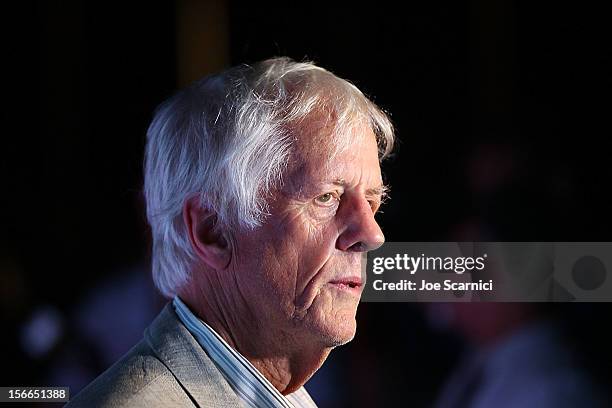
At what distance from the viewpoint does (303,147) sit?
110 centimetres

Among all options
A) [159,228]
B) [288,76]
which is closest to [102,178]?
[159,228]

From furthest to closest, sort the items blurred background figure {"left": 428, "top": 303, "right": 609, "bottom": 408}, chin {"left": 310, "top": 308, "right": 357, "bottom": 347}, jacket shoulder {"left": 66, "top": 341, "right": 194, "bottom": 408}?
blurred background figure {"left": 428, "top": 303, "right": 609, "bottom": 408}, chin {"left": 310, "top": 308, "right": 357, "bottom": 347}, jacket shoulder {"left": 66, "top": 341, "right": 194, "bottom": 408}

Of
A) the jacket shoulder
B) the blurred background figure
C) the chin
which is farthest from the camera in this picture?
the blurred background figure

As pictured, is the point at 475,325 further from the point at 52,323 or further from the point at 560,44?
the point at 52,323

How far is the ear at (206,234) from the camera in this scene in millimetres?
1110

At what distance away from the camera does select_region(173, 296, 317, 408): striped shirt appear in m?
1.05

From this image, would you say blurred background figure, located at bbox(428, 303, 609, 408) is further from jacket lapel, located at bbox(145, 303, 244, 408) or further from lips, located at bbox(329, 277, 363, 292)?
jacket lapel, located at bbox(145, 303, 244, 408)

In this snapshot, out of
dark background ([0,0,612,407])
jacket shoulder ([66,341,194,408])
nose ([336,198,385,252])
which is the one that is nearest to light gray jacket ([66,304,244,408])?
jacket shoulder ([66,341,194,408])

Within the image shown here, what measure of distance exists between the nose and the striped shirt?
0.66 feet

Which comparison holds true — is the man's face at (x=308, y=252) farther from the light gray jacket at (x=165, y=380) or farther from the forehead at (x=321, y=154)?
the light gray jacket at (x=165, y=380)

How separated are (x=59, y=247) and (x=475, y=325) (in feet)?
3.40

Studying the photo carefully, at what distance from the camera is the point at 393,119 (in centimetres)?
197

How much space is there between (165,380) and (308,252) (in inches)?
10.0

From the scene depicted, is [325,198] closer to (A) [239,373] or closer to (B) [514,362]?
(A) [239,373]
